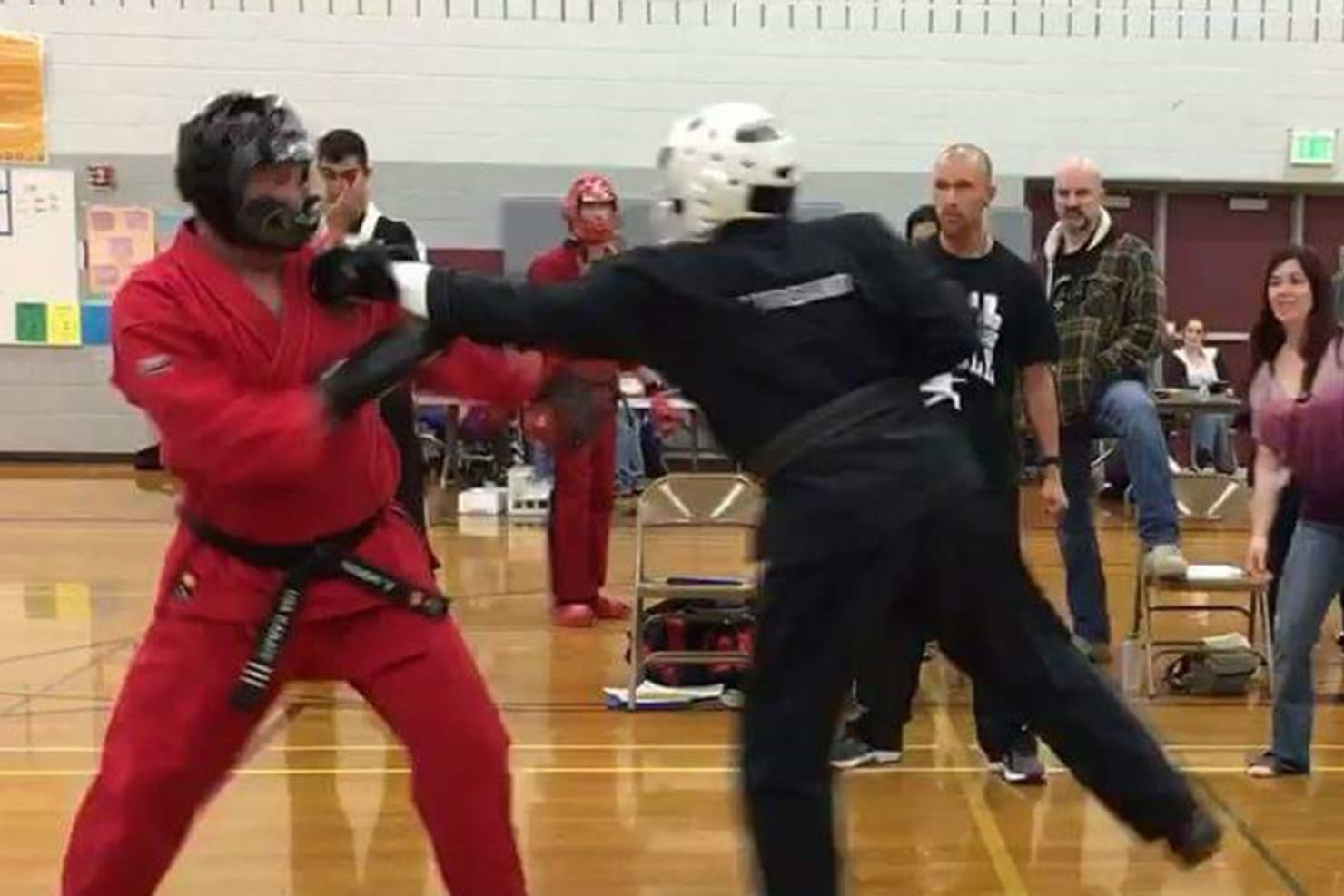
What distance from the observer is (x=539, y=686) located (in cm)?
636

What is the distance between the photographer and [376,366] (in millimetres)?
2723

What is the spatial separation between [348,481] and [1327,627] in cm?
623

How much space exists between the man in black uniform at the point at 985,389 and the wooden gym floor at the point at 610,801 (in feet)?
0.45

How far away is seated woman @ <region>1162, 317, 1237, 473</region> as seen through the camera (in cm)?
1217

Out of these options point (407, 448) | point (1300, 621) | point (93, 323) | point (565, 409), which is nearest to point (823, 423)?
point (565, 409)

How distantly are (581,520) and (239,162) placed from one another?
4636mm

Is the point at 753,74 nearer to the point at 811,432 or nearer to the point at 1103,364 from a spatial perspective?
the point at 1103,364

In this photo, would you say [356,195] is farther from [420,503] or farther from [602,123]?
[602,123]

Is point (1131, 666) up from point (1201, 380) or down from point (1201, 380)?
down

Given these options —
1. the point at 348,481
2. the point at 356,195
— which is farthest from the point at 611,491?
the point at 348,481

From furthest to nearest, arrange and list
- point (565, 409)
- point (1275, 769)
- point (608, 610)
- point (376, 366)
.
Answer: point (608, 610)
point (1275, 769)
point (565, 409)
point (376, 366)

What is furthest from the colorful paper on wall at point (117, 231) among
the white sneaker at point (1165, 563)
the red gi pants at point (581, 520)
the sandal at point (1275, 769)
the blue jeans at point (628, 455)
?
the sandal at point (1275, 769)

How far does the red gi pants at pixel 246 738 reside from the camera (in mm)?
2752

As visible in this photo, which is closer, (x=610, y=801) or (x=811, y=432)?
(x=811, y=432)
